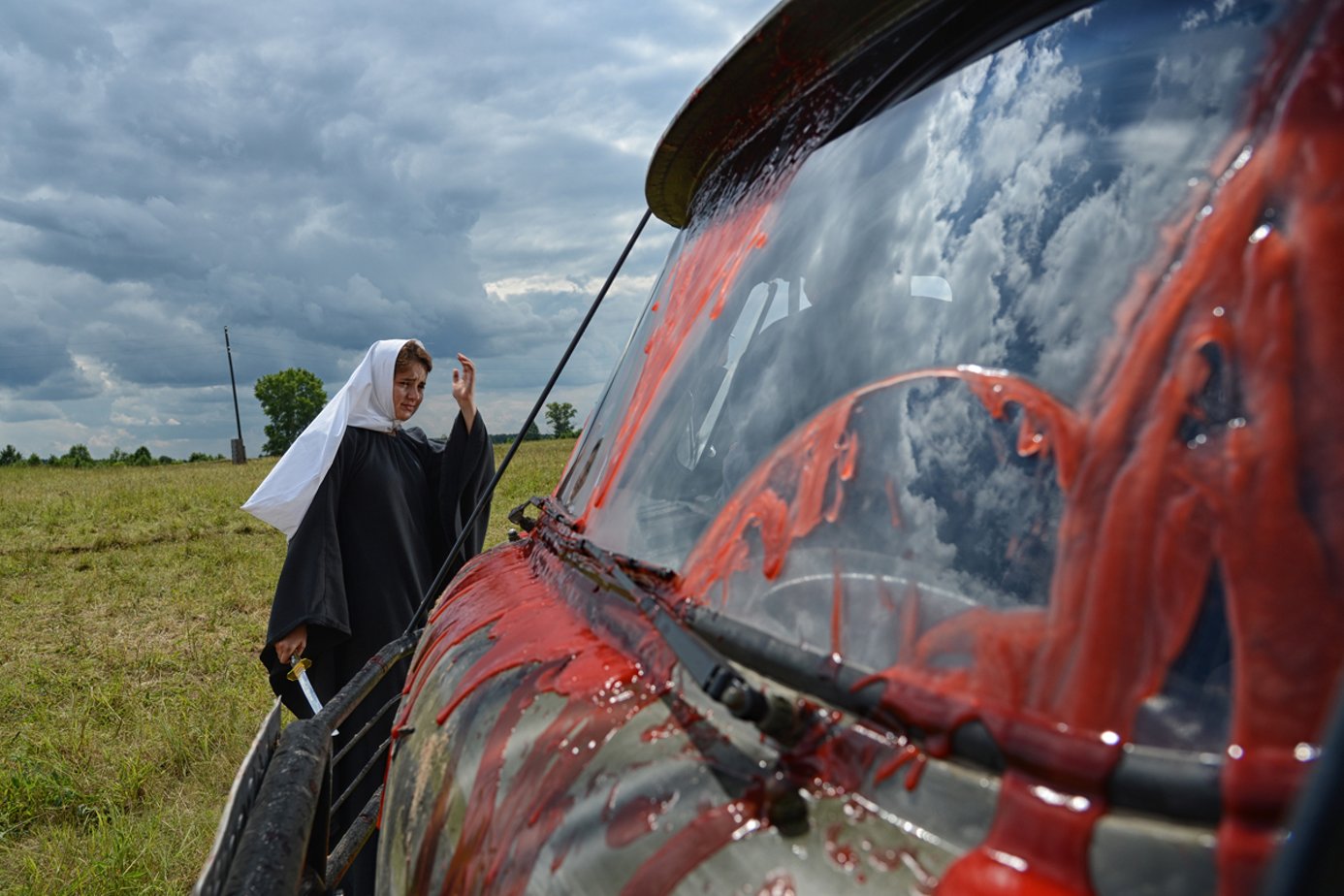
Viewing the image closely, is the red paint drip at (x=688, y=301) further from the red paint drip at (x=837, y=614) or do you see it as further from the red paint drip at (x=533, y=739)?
the red paint drip at (x=837, y=614)

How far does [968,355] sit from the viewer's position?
88cm

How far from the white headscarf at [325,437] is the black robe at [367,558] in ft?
0.18

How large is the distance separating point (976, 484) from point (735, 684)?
0.91ft

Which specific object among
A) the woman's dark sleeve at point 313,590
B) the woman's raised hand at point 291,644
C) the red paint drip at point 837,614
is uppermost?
the red paint drip at point 837,614

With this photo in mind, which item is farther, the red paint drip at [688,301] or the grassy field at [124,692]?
the grassy field at [124,692]

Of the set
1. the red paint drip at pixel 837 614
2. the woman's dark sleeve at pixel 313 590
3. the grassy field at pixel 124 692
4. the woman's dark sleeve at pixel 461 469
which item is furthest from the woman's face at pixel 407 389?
the red paint drip at pixel 837 614

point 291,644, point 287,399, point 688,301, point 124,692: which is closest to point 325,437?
point 291,644

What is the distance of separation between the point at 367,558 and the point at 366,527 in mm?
139

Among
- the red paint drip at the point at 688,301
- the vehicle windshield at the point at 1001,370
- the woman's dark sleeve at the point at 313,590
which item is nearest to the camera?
the vehicle windshield at the point at 1001,370

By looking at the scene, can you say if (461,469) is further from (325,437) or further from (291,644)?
(291,644)

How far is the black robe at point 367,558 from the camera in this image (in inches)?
150

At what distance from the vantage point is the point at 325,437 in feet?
13.2

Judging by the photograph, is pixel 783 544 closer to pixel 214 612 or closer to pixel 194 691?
pixel 194 691

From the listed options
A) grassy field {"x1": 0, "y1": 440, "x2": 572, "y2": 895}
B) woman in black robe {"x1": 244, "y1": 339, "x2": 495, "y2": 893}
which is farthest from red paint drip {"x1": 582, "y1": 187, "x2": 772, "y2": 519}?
grassy field {"x1": 0, "y1": 440, "x2": 572, "y2": 895}
